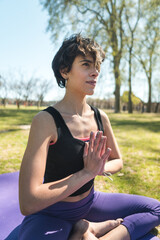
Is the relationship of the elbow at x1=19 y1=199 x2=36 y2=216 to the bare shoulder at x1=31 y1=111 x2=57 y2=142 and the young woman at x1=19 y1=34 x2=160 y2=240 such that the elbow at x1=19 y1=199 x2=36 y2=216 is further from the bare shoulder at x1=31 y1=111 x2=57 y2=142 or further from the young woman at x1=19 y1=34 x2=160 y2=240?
the bare shoulder at x1=31 y1=111 x2=57 y2=142

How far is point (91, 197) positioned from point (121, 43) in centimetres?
1552

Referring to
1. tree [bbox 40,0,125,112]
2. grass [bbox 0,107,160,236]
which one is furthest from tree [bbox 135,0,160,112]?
grass [bbox 0,107,160,236]

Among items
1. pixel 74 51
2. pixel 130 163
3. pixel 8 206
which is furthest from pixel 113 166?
pixel 130 163

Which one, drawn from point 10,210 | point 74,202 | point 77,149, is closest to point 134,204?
point 74,202

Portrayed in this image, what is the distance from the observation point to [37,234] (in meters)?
1.30

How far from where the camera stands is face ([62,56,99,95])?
150 centimetres

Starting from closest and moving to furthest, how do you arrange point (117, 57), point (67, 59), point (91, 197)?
1. point (67, 59)
2. point (91, 197)
3. point (117, 57)

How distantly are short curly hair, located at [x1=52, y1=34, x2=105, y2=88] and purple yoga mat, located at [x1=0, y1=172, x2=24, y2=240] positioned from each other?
153 cm

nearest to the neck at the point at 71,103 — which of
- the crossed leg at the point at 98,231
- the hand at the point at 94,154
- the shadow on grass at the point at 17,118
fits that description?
the hand at the point at 94,154

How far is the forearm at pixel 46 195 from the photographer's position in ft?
3.94

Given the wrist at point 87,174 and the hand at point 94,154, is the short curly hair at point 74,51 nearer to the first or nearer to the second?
the hand at point 94,154

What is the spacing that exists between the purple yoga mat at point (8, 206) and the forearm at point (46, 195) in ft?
2.59

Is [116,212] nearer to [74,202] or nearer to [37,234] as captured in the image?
[74,202]

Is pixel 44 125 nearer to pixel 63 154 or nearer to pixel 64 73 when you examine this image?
pixel 63 154
